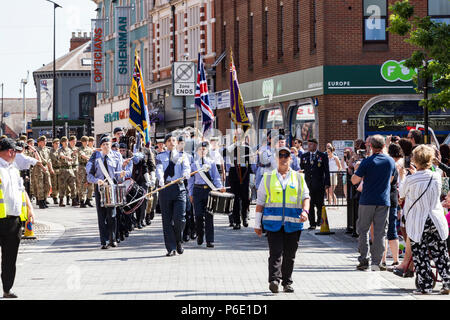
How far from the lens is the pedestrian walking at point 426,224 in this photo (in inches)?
439

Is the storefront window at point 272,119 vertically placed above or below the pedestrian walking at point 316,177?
above

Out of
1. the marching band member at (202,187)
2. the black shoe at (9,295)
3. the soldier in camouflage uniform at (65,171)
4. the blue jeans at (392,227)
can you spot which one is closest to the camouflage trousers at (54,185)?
the soldier in camouflage uniform at (65,171)

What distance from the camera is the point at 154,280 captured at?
40.7 ft

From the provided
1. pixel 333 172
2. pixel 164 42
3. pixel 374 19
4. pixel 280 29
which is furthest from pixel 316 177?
pixel 164 42

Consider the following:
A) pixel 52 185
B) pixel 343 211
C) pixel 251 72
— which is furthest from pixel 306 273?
pixel 251 72

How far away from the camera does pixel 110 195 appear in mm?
16641

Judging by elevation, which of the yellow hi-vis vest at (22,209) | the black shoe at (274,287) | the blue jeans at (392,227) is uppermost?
the yellow hi-vis vest at (22,209)

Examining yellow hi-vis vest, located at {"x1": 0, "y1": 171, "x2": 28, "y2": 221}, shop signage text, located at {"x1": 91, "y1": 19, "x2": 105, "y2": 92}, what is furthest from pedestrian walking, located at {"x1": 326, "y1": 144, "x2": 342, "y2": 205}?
shop signage text, located at {"x1": 91, "y1": 19, "x2": 105, "y2": 92}

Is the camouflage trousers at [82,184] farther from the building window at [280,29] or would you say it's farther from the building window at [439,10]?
the building window at [439,10]

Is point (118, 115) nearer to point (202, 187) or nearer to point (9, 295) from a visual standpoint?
point (202, 187)

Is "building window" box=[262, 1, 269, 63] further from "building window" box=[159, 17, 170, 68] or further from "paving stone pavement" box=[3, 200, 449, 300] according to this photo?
"paving stone pavement" box=[3, 200, 449, 300]

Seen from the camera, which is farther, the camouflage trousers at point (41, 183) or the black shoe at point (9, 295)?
the camouflage trousers at point (41, 183)

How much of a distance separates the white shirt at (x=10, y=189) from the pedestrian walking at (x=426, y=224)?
14.9 ft

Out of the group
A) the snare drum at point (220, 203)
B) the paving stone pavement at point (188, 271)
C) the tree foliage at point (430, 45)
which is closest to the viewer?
the paving stone pavement at point (188, 271)
